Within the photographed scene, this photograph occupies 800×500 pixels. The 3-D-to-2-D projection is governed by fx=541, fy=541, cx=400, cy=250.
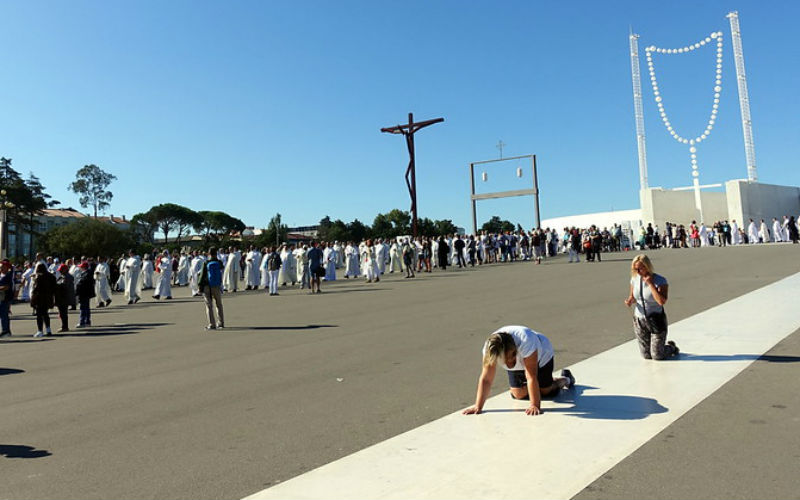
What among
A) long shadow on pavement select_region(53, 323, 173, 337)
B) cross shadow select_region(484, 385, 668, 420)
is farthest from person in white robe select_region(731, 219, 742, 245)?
cross shadow select_region(484, 385, 668, 420)

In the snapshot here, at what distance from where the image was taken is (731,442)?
13.1 ft

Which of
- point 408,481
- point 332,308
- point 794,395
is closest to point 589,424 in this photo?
point 408,481

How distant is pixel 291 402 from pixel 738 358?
5.29 m

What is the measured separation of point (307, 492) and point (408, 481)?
664 mm

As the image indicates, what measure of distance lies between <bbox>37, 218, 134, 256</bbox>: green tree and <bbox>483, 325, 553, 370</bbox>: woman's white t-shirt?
67.6 metres

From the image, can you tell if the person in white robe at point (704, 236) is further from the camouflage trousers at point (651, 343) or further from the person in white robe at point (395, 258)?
the camouflage trousers at point (651, 343)

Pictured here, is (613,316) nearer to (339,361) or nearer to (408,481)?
(339,361)

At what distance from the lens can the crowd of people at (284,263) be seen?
13.4 m

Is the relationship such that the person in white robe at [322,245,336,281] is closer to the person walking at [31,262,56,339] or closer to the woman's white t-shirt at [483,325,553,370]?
the person walking at [31,262,56,339]

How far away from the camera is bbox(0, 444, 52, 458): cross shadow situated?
14.5 feet

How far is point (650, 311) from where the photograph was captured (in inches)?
259

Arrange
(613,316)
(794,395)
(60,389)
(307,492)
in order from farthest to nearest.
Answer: (613,316), (60,389), (794,395), (307,492)

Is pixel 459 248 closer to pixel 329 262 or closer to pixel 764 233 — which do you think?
pixel 329 262

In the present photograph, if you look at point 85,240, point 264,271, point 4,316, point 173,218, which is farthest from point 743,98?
point 173,218
